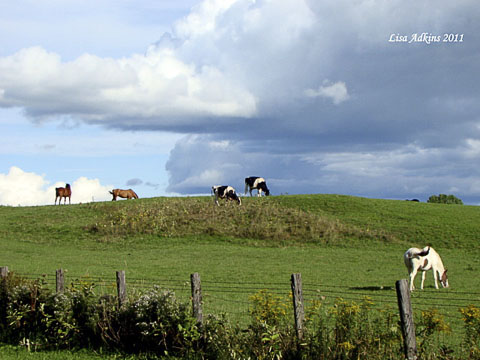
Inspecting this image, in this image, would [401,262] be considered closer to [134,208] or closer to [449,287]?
[449,287]

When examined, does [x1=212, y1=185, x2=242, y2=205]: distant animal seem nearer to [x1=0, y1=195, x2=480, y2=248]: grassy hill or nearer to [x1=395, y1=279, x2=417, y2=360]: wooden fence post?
[x1=0, y1=195, x2=480, y2=248]: grassy hill

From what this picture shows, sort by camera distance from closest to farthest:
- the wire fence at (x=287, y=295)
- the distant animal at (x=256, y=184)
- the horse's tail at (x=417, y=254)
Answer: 1. the wire fence at (x=287, y=295)
2. the horse's tail at (x=417, y=254)
3. the distant animal at (x=256, y=184)

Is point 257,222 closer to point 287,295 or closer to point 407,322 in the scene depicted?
point 287,295

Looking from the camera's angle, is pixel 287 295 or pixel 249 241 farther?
pixel 249 241

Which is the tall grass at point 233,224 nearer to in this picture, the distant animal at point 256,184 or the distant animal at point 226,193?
the distant animal at point 226,193

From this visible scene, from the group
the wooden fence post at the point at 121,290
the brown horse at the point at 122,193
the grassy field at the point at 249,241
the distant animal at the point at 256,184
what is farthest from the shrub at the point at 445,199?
the wooden fence post at the point at 121,290

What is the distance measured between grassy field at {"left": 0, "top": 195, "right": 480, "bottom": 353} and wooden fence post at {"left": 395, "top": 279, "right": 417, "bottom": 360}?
394 inches

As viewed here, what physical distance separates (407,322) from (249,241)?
34043mm

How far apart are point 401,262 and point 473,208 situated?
29.5 meters

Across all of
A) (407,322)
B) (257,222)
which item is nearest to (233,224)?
(257,222)

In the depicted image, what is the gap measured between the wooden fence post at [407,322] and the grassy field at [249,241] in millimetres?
10006

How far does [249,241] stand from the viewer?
43.2m

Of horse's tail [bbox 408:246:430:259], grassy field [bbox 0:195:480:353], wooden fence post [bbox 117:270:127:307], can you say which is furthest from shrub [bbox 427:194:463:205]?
wooden fence post [bbox 117:270:127:307]

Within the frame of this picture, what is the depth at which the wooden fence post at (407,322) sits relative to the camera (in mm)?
9258
